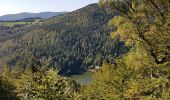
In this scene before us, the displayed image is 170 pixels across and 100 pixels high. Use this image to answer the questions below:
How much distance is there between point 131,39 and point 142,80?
290 centimetres

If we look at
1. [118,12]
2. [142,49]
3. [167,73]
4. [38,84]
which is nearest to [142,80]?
[167,73]

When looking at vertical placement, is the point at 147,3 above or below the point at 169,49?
above

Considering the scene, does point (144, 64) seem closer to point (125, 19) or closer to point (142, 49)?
point (142, 49)

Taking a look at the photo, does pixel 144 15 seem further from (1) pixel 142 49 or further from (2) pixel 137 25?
(1) pixel 142 49

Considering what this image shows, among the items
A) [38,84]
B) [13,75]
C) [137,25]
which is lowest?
[13,75]

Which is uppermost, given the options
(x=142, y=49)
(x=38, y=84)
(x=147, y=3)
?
(x=147, y=3)

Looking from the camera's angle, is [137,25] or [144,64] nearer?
[137,25]

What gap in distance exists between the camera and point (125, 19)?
21797 mm

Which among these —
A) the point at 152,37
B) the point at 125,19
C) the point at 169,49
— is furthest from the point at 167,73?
the point at 125,19

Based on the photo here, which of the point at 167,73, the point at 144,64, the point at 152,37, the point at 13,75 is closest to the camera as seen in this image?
the point at 167,73

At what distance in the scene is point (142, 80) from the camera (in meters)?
20.2

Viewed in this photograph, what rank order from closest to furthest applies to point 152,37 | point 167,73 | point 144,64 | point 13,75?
point 167,73 < point 152,37 < point 144,64 < point 13,75

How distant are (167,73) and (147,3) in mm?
4457

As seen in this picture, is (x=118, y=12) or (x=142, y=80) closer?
(x=142, y=80)
